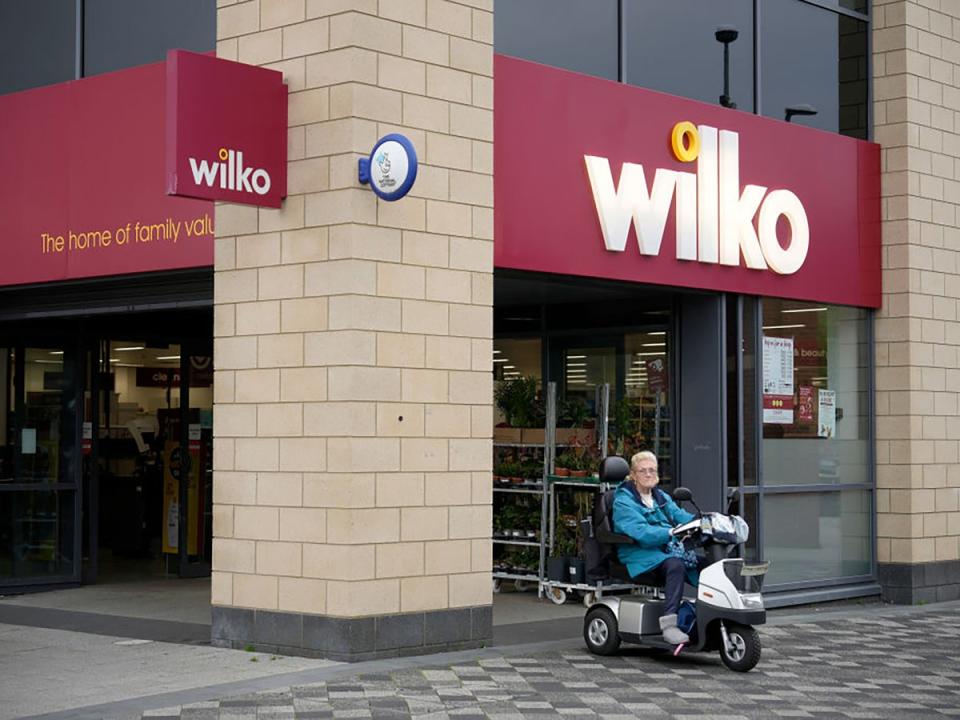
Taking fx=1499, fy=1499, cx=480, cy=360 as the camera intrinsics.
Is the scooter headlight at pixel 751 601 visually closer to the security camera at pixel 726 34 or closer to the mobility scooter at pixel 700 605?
the mobility scooter at pixel 700 605

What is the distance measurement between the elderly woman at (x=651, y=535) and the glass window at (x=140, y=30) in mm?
4658

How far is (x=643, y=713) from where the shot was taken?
850 centimetres

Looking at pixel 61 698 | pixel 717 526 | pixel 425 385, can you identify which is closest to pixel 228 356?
pixel 425 385

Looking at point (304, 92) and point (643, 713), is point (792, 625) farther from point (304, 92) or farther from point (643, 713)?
point (304, 92)

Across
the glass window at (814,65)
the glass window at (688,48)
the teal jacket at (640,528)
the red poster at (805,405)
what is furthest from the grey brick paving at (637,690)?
the glass window at (814,65)

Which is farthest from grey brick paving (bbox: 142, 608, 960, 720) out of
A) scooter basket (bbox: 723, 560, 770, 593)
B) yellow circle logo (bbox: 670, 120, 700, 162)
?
yellow circle logo (bbox: 670, 120, 700, 162)

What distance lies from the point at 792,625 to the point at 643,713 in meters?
4.54

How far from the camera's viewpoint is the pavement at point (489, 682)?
8.51 m

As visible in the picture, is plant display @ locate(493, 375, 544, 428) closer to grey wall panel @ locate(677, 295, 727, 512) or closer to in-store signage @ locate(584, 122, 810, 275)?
grey wall panel @ locate(677, 295, 727, 512)

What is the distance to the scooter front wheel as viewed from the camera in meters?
9.91

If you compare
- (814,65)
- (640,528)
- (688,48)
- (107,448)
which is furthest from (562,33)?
(107,448)

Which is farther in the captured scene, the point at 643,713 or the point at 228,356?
the point at 228,356

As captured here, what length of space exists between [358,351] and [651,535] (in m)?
2.36

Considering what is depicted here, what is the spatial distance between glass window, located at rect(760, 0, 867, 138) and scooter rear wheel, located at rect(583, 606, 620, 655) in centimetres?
565
